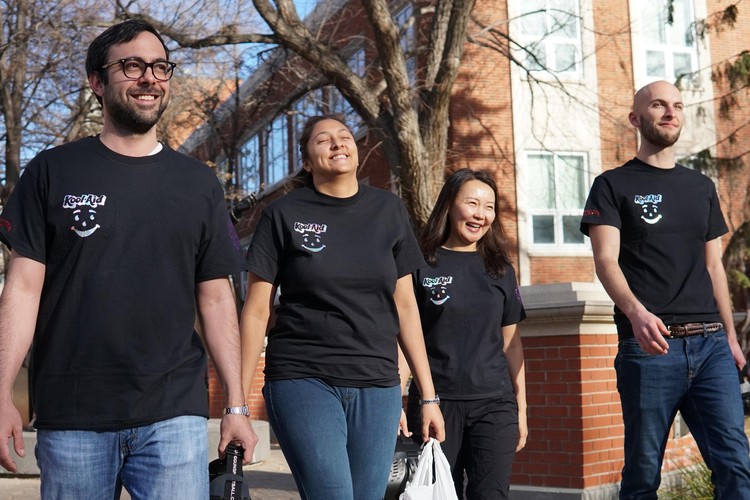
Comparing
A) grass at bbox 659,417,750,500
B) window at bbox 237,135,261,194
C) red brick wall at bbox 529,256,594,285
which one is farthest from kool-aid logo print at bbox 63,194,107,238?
window at bbox 237,135,261,194

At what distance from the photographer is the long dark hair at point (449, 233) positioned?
5.29m

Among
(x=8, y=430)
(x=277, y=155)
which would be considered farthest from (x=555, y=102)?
(x=8, y=430)

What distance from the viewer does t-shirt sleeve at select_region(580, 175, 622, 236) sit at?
190 inches

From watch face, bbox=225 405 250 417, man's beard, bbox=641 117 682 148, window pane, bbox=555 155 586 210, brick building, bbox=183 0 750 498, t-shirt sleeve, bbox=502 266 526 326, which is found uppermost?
brick building, bbox=183 0 750 498

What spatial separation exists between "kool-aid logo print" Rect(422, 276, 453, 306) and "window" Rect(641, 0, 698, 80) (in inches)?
732

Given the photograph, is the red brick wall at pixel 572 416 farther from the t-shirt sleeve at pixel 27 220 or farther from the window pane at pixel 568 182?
the window pane at pixel 568 182

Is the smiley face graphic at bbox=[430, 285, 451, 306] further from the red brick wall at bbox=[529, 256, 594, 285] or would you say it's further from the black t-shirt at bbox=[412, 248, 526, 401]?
the red brick wall at bbox=[529, 256, 594, 285]

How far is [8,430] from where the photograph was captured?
9.32 feet

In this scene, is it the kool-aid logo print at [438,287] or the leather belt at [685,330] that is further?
the kool-aid logo print at [438,287]

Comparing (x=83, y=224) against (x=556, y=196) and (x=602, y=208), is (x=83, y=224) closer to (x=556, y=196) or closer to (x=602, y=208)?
(x=602, y=208)

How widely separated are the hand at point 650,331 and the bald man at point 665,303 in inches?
3.6

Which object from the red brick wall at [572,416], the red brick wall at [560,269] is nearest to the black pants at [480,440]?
the red brick wall at [572,416]

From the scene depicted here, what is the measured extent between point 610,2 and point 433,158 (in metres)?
10.4

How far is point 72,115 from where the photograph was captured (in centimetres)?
1894
